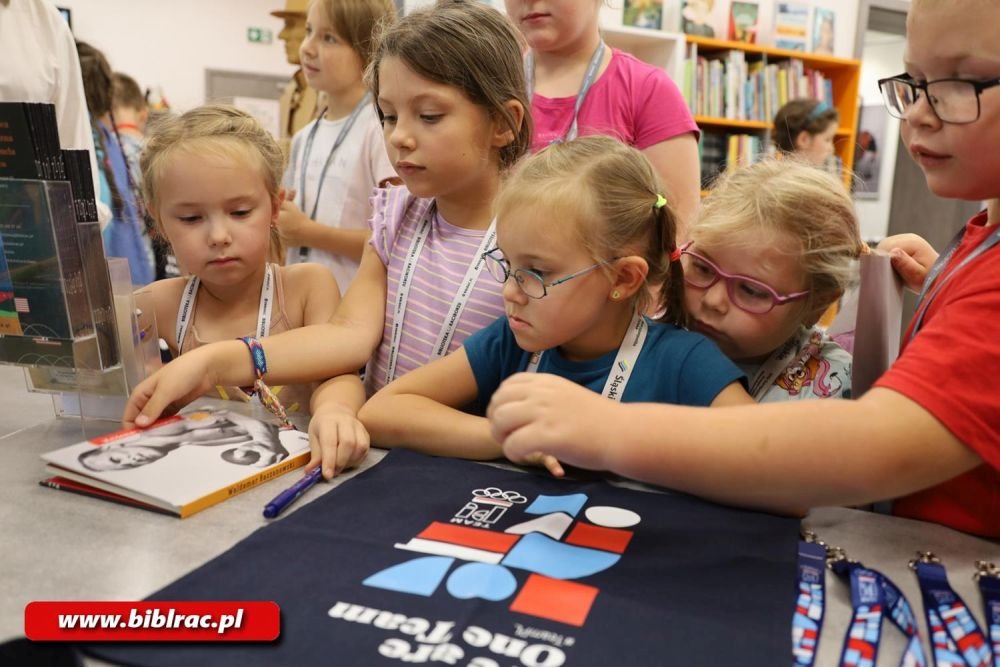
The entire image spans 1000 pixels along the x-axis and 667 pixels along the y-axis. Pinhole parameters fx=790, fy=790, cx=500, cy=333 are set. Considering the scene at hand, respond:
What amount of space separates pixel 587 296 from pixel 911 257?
501 millimetres

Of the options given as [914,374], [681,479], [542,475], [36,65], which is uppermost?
[36,65]

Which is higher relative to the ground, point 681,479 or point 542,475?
point 681,479

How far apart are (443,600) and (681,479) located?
0.88ft

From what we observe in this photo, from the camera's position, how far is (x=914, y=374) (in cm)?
77

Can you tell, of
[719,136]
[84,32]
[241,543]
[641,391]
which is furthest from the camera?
[84,32]

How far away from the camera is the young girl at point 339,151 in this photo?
207 cm

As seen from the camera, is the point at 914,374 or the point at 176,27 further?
the point at 176,27

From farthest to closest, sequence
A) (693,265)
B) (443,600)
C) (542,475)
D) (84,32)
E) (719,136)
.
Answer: (84,32) → (719,136) → (693,265) → (542,475) → (443,600)

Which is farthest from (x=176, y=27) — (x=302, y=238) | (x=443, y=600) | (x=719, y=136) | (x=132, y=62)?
(x=443, y=600)

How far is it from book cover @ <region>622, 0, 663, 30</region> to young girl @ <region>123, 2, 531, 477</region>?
11.2ft

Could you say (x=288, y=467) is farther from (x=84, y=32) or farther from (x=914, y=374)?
(x=84, y=32)

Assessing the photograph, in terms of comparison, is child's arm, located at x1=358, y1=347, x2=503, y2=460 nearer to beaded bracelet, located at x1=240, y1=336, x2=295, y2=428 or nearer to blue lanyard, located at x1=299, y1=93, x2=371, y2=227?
beaded bracelet, located at x1=240, y1=336, x2=295, y2=428

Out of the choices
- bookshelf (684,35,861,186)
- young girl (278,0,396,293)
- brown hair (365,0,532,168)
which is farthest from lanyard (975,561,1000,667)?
bookshelf (684,35,861,186)

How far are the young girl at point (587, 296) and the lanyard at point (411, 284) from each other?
0.17 metres
